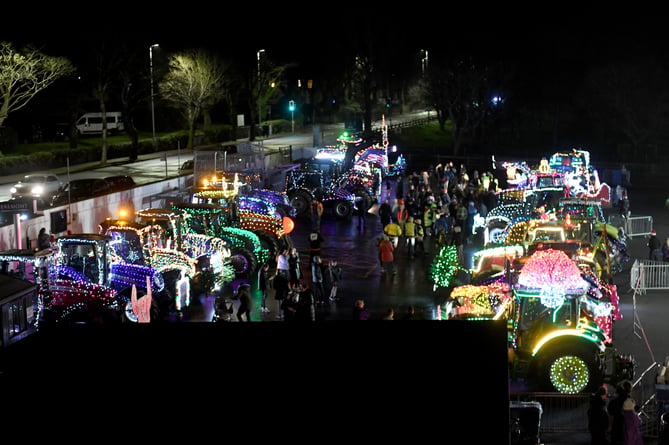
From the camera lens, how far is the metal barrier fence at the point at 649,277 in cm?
1994

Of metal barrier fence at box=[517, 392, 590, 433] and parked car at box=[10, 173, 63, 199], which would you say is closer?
metal barrier fence at box=[517, 392, 590, 433]

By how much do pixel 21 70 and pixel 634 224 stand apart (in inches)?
1177

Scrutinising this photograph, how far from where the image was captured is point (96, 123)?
2522 inches

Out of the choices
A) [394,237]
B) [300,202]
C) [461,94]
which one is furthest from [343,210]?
[461,94]

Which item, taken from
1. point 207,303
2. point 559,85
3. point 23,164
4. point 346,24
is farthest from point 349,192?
point 346,24

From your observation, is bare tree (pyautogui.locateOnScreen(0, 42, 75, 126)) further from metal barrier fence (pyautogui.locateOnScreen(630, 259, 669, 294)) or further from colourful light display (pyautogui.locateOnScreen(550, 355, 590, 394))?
colourful light display (pyautogui.locateOnScreen(550, 355, 590, 394))

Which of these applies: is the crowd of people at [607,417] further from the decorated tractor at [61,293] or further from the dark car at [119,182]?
the dark car at [119,182]

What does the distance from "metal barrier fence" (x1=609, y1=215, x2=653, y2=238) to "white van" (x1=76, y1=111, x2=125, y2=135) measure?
4327 centimetres

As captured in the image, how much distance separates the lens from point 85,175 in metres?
43.4

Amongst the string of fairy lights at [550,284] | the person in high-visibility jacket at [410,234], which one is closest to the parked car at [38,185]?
the person in high-visibility jacket at [410,234]

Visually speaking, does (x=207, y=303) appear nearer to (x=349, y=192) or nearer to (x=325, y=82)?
(x=349, y=192)

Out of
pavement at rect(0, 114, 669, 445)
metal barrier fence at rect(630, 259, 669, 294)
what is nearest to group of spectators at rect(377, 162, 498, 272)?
metal barrier fence at rect(630, 259, 669, 294)

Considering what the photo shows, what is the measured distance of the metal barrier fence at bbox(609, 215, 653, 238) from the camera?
91.4 ft

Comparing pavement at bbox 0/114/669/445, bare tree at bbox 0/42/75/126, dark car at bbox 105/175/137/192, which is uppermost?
bare tree at bbox 0/42/75/126
